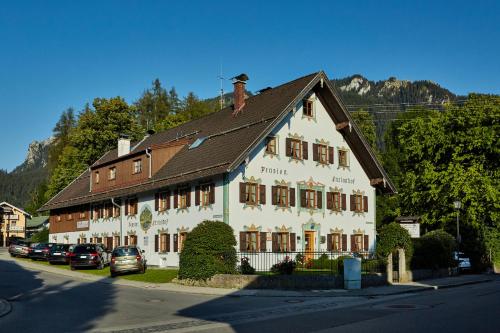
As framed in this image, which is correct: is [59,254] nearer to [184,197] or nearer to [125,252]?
[125,252]

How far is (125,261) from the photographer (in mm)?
33719

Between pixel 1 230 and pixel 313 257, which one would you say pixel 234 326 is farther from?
pixel 1 230

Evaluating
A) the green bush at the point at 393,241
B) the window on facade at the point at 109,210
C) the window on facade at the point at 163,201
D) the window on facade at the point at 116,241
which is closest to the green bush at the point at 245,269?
the green bush at the point at 393,241

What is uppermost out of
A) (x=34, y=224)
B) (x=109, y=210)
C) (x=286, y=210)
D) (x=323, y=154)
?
(x=323, y=154)

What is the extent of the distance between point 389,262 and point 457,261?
9.42 metres

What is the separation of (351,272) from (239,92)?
20.1 m

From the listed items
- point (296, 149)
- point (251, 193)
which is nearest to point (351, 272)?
point (251, 193)

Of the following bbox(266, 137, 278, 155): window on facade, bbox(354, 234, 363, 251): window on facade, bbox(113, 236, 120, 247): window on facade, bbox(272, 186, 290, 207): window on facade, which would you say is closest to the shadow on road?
bbox(272, 186, 290, 207): window on facade

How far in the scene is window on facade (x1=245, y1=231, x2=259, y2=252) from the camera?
1352 inches

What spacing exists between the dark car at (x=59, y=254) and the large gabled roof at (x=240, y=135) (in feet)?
15.0

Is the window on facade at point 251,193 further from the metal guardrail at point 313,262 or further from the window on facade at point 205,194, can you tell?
the metal guardrail at point 313,262

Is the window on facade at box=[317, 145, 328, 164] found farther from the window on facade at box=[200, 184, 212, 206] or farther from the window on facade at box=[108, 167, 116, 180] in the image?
the window on facade at box=[108, 167, 116, 180]

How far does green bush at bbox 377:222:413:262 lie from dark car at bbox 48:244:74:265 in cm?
2473

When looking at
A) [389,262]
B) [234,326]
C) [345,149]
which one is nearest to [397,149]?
[345,149]
